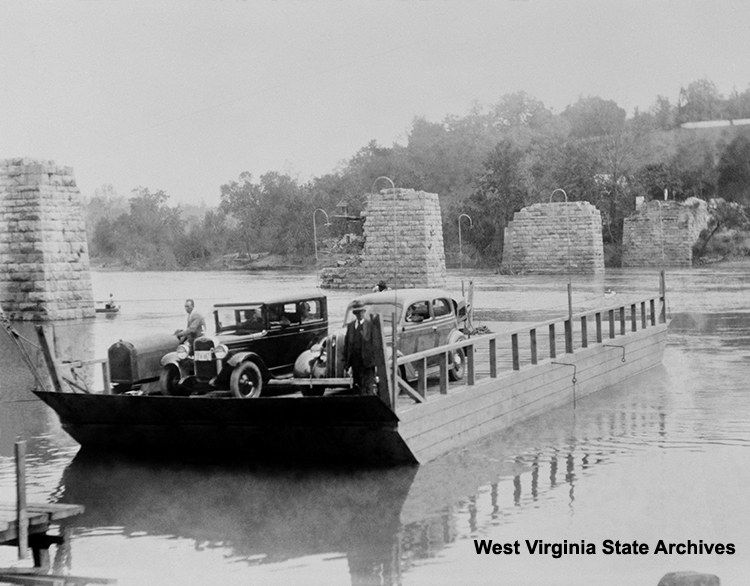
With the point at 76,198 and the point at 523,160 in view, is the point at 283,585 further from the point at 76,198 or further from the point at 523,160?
the point at 523,160

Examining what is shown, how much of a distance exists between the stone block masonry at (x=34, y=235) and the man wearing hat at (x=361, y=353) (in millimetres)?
23550

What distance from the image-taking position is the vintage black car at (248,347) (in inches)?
450

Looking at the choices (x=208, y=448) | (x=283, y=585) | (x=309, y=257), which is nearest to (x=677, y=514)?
(x=283, y=585)

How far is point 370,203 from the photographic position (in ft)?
144

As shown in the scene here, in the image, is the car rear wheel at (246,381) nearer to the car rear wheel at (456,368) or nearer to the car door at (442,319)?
the car door at (442,319)

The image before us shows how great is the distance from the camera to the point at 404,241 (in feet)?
141

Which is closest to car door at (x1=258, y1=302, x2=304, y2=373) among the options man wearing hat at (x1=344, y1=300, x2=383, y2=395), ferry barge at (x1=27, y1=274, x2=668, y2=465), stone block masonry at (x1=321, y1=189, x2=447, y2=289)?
ferry barge at (x1=27, y1=274, x2=668, y2=465)

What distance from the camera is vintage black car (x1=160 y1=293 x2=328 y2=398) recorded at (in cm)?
1143

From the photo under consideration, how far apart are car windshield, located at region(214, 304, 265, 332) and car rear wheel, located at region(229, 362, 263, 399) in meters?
0.73

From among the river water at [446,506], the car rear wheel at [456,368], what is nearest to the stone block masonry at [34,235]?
the river water at [446,506]

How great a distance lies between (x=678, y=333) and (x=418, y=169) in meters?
31.4

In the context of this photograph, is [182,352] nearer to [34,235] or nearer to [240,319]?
[240,319]

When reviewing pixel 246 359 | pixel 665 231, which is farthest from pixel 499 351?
pixel 665 231

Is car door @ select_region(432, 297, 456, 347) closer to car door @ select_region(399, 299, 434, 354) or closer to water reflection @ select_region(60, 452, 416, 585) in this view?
car door @ select_region(399, 299, 434, 354)
